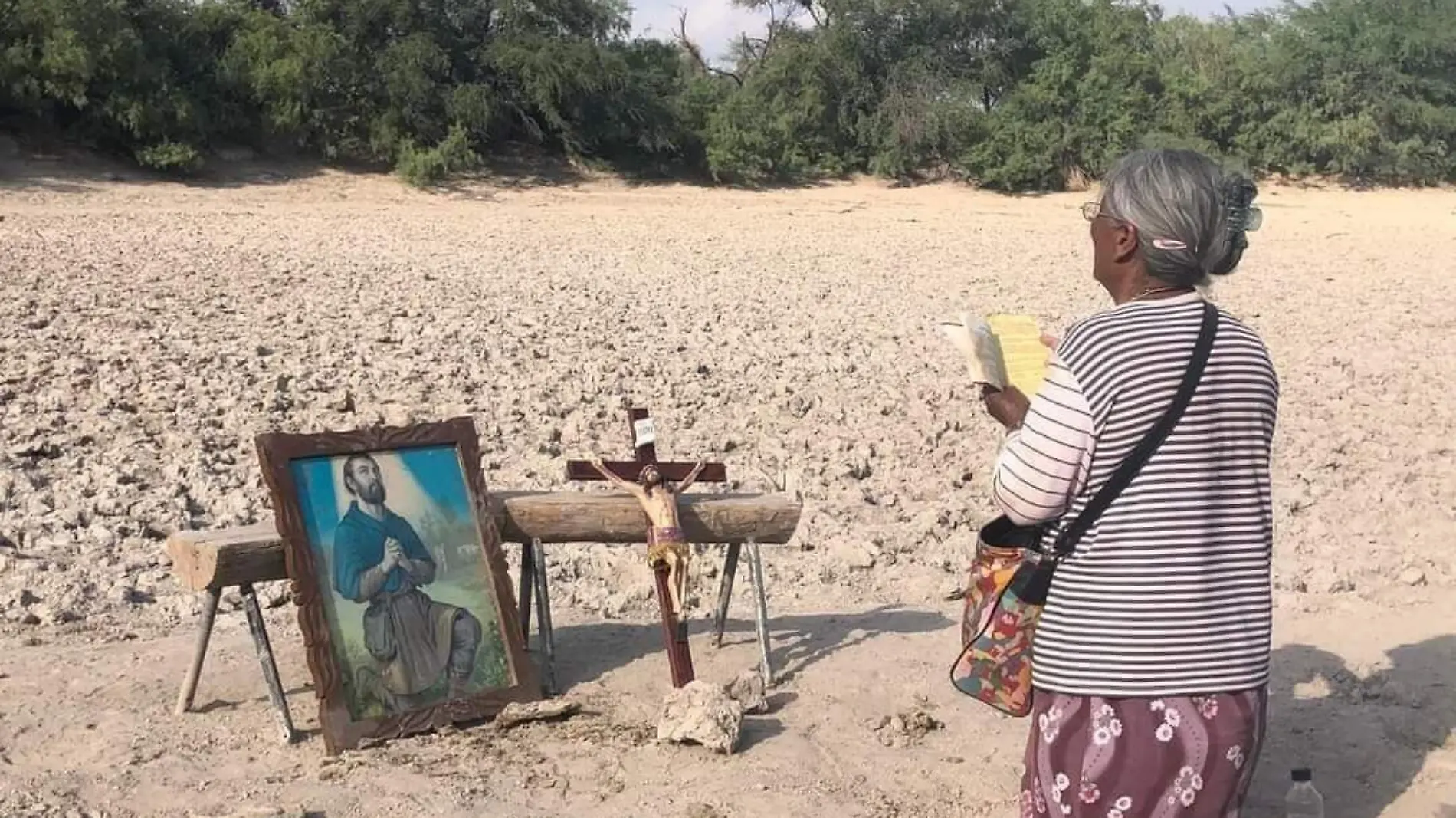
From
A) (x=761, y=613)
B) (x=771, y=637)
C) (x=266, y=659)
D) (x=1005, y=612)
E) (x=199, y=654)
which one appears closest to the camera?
(x=1005, y=612)

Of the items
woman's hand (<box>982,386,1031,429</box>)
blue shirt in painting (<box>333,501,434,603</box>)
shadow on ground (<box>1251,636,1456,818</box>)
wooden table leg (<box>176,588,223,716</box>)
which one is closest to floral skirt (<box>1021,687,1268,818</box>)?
woman's hand (<box>982,386,1031,429</box>)

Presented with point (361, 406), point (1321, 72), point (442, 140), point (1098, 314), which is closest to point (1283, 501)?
point (361, 406)

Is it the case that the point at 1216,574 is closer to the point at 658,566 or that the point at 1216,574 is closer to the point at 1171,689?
the point at 1171,689

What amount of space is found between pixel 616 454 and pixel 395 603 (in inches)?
147

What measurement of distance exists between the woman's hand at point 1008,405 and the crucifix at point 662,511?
185 centimetres

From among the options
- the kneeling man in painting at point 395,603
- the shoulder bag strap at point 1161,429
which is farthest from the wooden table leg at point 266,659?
the shoulder bag strap at point 1161,429

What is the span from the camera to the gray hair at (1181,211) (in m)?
2.84

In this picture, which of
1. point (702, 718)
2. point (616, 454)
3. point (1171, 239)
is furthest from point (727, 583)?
point (616, 454)

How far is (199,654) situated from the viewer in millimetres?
4723

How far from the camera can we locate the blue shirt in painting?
4680 millimetres

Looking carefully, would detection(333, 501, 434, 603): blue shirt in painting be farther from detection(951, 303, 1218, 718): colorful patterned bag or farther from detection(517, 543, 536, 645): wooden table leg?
detection(951, 303, 1218, 718): colorful patterned bag

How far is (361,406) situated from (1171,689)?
6.53m

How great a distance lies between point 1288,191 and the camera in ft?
87.7

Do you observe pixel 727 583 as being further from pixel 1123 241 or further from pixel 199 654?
pixel 1123 241
